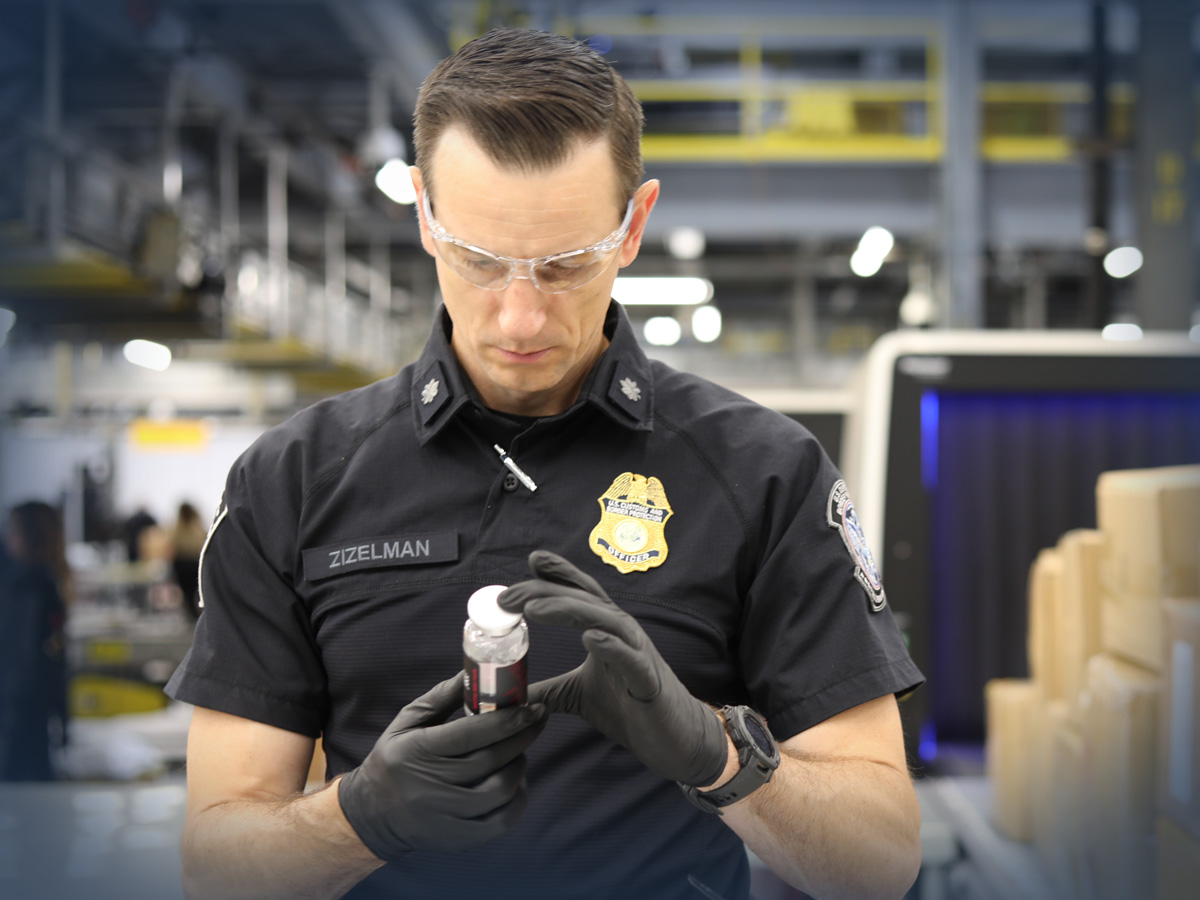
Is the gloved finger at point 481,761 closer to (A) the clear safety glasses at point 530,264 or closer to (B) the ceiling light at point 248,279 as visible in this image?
(A) the clear safety glasses at point 530,264

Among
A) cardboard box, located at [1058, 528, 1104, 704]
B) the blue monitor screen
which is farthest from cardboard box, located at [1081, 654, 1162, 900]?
the blue monitor screen

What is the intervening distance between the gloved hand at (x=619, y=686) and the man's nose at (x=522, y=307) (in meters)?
0.31

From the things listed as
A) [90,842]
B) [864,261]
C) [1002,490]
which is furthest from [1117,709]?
[864,261]

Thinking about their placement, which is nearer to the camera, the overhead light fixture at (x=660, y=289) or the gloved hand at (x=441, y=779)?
the gloved hand at (x=441, y=779)

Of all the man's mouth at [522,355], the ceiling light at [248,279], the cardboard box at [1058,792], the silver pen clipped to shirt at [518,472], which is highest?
the ceiling light at [248,279]

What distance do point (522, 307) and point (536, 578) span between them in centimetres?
34

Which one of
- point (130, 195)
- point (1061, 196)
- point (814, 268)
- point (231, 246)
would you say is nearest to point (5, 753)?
point (130, 195)

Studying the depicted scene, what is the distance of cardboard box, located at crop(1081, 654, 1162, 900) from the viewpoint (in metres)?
2.19

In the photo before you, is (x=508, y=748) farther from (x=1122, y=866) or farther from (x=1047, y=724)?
(x=1047, y=724)

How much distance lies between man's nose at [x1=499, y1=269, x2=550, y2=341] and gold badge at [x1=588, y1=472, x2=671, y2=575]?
0.24 m

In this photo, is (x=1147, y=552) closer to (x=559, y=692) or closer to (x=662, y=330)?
(x=559, y=692)

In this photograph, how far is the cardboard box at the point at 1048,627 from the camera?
2.86 metres

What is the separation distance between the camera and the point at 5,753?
475cm

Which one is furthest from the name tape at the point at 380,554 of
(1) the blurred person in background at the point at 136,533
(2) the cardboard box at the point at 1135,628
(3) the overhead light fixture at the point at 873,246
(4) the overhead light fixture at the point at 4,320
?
(1) the blurred person in background at the point at 136,533
